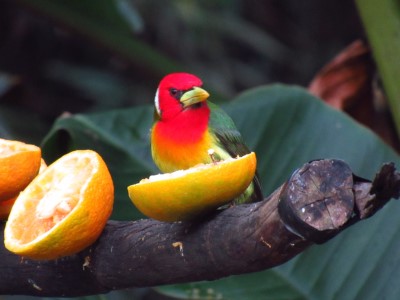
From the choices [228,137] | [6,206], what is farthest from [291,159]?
[6,206]

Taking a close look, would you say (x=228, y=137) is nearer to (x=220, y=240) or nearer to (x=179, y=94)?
(x=179, y=94)

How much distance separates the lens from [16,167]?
A: 1418 millimetres

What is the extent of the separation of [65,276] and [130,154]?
3.10ft

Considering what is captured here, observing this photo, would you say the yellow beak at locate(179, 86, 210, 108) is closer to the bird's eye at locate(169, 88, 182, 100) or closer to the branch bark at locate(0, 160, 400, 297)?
the bird's eye at locate(169, 88, 182, 100)

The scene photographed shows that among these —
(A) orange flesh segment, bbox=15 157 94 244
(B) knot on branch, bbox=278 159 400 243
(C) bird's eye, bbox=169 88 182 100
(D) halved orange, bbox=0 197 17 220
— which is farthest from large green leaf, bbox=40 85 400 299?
(B) knot on branch, bbox=278 159 400 243

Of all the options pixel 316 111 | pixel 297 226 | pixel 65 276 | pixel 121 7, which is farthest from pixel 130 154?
pixel 297 226

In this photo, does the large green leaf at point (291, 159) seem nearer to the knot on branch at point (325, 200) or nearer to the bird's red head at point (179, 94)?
the bird's red head at point (179, 94)

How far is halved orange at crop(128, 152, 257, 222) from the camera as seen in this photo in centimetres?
123

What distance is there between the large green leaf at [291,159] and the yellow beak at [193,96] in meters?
0.33

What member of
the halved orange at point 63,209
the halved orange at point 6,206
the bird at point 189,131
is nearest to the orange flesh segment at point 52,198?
the halved orange at point 63,209

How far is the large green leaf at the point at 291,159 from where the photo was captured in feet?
6.68

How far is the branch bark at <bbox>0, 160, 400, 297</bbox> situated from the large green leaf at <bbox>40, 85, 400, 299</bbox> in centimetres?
68

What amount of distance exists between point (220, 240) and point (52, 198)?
0.31 metres

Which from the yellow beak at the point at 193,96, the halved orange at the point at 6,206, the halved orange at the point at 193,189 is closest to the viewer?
the halved orange at the point at 193,189
